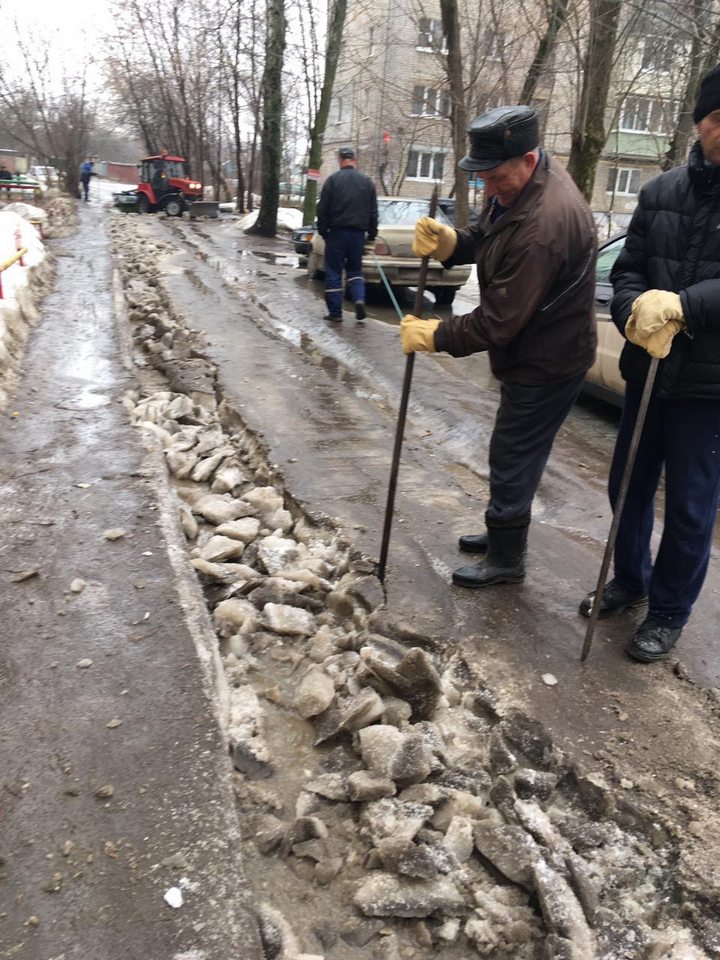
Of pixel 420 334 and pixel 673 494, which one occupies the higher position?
pixel 420 334

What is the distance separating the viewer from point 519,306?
2.93m

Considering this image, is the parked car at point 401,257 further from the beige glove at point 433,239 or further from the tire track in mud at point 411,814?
the tire track in mud at point 411,814

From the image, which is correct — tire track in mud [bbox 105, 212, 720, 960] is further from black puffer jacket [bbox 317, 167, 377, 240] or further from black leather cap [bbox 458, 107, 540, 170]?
black puffer jacket [bbox 317, 167, 377, 240]

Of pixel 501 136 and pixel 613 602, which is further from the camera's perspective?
pixel 613 602

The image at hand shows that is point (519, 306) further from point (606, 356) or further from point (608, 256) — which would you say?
point (608, 256)

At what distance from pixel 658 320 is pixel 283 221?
25.9 meters

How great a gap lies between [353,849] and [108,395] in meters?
4.50

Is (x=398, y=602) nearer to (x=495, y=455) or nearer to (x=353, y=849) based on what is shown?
(x=495, y=455)

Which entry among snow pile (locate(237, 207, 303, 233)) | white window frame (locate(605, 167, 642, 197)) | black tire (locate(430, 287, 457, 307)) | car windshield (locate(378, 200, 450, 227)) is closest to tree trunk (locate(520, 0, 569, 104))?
car windshield (locate(378, 200, 450, 227))

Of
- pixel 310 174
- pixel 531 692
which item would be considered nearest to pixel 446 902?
pixel 531 692

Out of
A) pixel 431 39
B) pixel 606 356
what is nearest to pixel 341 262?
pixel 606 356

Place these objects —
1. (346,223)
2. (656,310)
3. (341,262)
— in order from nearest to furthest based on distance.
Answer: (656,310) → (346,223) → (341,262)

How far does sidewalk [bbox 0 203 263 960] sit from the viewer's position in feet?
6.07

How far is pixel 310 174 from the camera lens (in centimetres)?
2197
